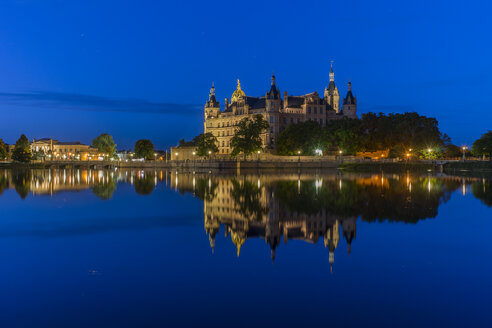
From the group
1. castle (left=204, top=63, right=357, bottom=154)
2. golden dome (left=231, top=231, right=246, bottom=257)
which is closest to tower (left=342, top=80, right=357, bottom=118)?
castle (left=204, top=63, right=357, bottom=154)

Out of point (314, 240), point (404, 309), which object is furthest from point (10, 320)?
point (314, 240)

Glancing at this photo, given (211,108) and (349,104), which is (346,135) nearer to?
(349,104)

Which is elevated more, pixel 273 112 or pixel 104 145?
pixel 273 112

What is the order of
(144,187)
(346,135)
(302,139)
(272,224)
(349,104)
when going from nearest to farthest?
(272,224)
(144,187)
(346,135)
(302,139)
(349,104)

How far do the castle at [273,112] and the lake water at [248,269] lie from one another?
9369 centimetres

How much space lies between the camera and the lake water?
897cm

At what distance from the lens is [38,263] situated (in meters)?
12.8

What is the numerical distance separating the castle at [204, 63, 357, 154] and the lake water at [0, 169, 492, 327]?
93.7 m

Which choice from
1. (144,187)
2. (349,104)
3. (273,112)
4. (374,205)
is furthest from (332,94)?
(374,205)

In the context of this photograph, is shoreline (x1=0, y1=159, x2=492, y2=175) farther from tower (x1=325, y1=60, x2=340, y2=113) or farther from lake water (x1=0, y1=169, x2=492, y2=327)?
lake water (x1=0, y1=169, x2=492, y2=327)

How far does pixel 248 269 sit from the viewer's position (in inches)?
476

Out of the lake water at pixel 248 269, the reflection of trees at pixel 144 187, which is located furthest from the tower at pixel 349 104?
the lake water at pixel 248 269

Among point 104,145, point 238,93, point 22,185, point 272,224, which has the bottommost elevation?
point 272,224

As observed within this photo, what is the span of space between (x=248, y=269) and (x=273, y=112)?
10475cm
